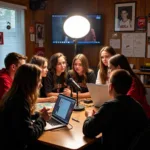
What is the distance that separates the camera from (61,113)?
2170 mm

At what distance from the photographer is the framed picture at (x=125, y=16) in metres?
4.39

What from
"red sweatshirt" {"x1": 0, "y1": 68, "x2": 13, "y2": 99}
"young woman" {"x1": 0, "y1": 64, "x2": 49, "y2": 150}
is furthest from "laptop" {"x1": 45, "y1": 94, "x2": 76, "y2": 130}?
"red sweatshirt" {"x1": 0, "y1": 68, "x2": 13, "y2": 99}

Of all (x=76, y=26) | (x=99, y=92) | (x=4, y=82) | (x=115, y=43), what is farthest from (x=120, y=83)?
(x=115, y=43)

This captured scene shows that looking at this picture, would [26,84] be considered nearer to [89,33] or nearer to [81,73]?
[81,73]

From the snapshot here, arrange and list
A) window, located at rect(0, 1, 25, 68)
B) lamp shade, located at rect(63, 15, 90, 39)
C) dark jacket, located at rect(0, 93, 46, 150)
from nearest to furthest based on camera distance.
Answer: dark jacket, located at rect(0, 93, 46, 150)
lamp shade, located at rect(63, 15, 90, 39)
window, located at rect(0, 1, 25, 68)

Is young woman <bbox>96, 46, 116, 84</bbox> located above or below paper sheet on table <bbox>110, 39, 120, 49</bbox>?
below


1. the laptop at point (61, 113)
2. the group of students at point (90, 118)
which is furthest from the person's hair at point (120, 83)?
the laptop at point (61, 113)

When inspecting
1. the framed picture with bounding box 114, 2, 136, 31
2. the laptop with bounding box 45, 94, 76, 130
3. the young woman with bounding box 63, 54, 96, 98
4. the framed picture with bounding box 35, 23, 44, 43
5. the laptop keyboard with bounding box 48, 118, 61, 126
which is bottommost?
the laptop keyboard with bounding box 48, 118, 61, 126

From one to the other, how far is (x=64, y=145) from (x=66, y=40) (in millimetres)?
3145

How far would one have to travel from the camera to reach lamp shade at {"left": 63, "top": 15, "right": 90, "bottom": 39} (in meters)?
3.41

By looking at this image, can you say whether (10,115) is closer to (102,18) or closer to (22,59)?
(22,59)

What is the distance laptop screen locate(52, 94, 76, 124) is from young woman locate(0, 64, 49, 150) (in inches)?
11.8

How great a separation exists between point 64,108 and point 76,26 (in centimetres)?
160

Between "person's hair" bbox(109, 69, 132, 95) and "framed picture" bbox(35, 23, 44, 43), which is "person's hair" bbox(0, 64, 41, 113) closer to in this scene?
"person's hair" bbox(109, 69, 132, 95)
